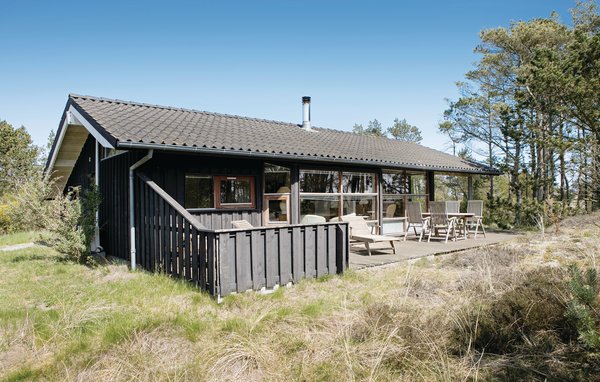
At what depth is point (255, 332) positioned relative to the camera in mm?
3793

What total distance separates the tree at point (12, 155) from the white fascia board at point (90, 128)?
2537 centimetres

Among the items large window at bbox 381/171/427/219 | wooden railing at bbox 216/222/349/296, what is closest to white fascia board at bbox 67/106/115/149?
wooden railing at bbox 216/222/349/296

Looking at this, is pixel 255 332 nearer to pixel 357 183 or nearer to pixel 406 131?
pixel 357 183

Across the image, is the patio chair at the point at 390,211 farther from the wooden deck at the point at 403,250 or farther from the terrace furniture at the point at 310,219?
the terrace furniture at the point at 310,219

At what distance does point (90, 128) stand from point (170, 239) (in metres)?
3.39

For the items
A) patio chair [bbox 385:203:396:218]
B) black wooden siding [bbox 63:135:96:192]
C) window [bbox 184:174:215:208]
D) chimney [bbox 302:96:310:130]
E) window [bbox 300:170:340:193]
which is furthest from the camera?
chimney [bbox 302:96:310:130]

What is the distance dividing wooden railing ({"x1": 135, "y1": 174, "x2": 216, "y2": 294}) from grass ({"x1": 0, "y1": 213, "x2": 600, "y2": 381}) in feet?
1.07

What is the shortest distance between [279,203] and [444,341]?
6499 mm

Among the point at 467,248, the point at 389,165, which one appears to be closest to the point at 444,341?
the point at 467,248

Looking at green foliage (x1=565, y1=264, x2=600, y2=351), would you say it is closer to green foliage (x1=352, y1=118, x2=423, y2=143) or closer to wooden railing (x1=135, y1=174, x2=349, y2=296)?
wooden railing (x1=135, y1=174, x2=349, y2=296)

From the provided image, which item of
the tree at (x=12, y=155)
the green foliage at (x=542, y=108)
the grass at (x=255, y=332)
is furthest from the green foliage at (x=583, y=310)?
the tree at (x=12, y=155)

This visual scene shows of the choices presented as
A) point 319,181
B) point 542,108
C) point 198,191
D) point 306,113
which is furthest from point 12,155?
point 542,108

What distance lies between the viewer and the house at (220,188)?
565cm

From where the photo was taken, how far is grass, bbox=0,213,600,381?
3053 mm
